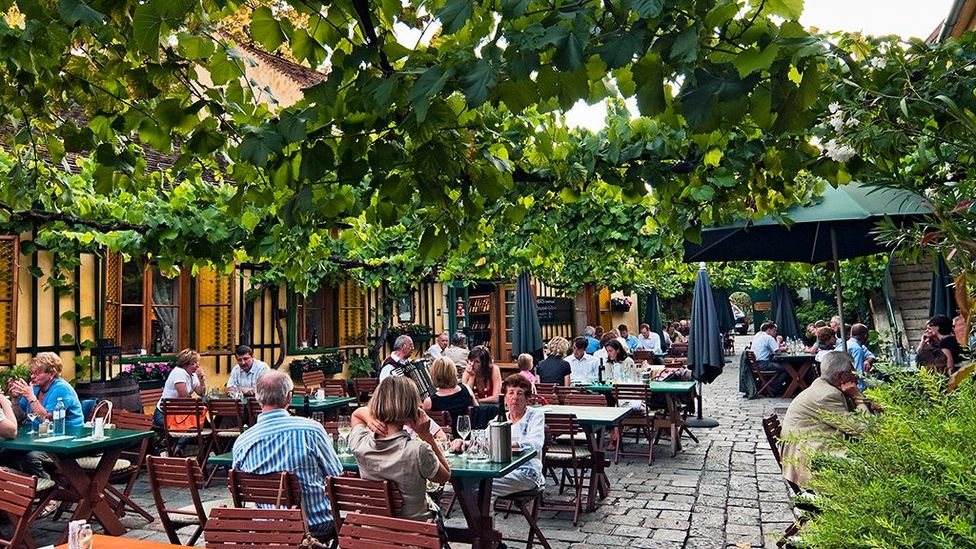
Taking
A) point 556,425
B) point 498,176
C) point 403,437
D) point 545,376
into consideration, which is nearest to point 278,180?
point 498,176

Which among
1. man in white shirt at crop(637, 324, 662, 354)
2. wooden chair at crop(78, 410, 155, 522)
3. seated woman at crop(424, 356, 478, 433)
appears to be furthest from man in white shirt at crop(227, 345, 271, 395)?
man in white shirt at crop(637, 324, 662, 354)

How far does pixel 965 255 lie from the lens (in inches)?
129

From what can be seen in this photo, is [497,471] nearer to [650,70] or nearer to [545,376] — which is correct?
[650,70]

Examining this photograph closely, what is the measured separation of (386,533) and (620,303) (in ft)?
84.6

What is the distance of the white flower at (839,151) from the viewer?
3.45 meters

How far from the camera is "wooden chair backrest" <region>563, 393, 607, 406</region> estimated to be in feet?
26.6

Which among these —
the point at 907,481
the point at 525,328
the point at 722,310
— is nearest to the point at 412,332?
the point at 525,328

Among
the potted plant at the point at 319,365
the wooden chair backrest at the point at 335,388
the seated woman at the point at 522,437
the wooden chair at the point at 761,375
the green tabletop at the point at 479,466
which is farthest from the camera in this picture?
the wooden chair at the point at 761,375

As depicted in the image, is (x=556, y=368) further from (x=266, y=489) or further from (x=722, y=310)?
(x=722, y=310)

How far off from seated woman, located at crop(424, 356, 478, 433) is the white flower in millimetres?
4373

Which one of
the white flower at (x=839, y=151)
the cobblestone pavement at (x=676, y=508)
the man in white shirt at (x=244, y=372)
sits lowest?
the cobblestone pavement at (x=676, y=508)

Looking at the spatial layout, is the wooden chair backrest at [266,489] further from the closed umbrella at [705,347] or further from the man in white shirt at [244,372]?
the closed umbrella at [705,347]

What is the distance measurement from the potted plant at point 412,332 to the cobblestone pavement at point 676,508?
26.1 ft

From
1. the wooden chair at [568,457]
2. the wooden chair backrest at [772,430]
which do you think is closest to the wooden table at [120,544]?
the wooden chair at [568,457]
